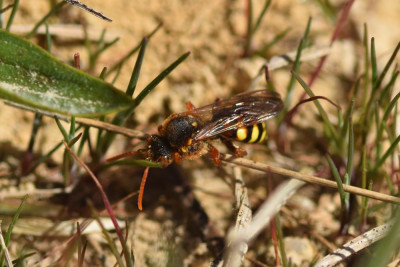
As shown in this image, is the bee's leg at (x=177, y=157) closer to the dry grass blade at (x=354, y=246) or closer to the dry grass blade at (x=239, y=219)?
the dry grass blade at (x=239, y=219)

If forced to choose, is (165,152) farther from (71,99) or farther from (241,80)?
(241,80)

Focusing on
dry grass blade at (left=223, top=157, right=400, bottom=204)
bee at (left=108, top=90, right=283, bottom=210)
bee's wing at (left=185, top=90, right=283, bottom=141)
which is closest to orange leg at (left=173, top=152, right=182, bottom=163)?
bee at (left=108, top=90, right=283, bottom=210)

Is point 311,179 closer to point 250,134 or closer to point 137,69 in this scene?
point 250,134

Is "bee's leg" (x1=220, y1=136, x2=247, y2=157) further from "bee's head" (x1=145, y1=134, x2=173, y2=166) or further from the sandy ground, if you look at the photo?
"bee's head" (x1=145, y1=134, x2=173, y2=166)

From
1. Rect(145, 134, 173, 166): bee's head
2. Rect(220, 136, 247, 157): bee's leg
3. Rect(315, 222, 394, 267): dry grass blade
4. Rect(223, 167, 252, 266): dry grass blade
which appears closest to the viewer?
Rect(223, 167, 252, 266): dry grass blade

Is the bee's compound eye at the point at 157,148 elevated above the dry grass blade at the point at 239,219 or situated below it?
above

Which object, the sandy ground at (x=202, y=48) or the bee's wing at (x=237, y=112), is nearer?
the bee's wing at (x=237, y=112)

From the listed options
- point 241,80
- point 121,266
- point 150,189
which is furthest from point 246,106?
point 121,266

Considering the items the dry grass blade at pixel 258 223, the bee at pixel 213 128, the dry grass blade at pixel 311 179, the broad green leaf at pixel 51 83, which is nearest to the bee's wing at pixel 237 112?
the bee at pixel 213 128
